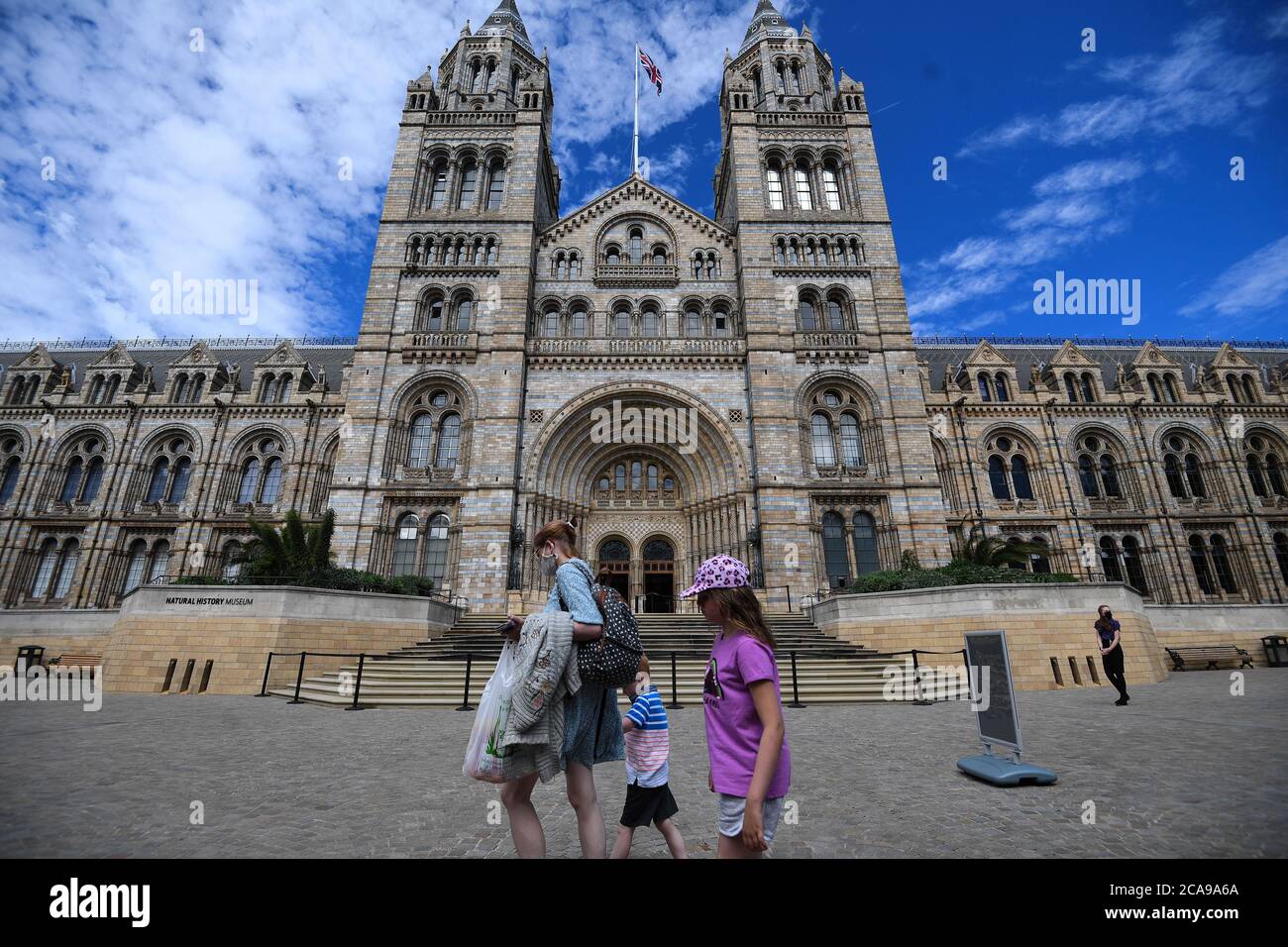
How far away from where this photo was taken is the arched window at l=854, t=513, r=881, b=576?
786 inches

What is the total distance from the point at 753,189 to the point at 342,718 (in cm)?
2525

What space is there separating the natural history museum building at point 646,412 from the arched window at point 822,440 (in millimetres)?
182

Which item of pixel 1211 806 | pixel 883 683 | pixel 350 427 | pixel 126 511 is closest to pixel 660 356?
pixel 350 427

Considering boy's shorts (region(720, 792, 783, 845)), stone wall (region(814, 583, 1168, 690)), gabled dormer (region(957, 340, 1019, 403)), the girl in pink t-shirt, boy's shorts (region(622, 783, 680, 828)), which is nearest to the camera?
the girl in pink t-shirt

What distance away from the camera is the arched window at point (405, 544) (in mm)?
19844

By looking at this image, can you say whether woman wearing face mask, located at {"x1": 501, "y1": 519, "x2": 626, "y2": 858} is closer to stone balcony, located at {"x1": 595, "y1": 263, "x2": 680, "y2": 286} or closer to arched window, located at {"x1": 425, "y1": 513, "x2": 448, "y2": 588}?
arched window, located at {"x1": 425, "y1": 513, "x2": 448, "y2": 588}

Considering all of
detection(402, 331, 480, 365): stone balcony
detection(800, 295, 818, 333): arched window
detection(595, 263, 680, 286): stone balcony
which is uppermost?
detection(595, 263, 680, 286): stone balcony

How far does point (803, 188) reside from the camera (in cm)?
2556

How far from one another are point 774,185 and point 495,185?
1322 cm

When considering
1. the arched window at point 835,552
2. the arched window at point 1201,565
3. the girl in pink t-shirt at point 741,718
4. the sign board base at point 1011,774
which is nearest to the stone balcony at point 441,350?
the arched window at point 835,552

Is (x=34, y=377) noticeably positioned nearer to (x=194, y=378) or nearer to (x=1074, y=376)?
(x=194, y=378)

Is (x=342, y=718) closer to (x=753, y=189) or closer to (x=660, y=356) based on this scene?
(x=660, y=356)

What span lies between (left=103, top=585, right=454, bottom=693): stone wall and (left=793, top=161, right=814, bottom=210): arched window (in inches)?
972

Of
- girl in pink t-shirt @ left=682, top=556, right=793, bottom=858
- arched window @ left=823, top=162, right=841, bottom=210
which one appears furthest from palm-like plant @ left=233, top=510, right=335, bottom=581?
arched window @ left=823, top=162, right=841, bottom=210
